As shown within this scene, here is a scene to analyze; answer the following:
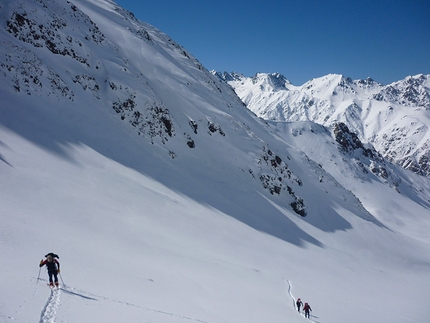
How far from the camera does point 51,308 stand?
7359 mm

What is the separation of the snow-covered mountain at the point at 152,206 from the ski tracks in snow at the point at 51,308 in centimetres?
4

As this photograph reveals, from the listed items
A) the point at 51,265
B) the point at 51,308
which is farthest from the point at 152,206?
the point at 51,308

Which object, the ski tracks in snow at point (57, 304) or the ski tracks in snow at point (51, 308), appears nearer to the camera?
the ski tracks in snow at point (51, 308)

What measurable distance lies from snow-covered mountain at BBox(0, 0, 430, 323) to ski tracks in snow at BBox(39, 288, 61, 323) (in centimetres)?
4

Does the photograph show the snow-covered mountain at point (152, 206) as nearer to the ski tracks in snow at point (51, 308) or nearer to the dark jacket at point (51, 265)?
the ski tracks in snow at point (51, 308)

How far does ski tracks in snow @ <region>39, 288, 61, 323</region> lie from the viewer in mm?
6763

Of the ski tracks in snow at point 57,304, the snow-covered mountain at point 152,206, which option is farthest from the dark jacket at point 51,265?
the ski tracks in snow at point 57,304

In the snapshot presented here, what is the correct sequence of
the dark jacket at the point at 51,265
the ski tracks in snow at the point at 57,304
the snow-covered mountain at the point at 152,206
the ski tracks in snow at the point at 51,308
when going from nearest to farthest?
1. the ski tracks in snow at the point at 51,308
2. the ski tracks in snow at the point at 57,304
3. the dark jacket at the point at 51,265
4. the snow-covered mountain at the point at 152,206

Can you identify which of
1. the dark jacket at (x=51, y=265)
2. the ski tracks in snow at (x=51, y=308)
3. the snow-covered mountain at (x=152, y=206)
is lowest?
the ski tracks in snow at (x=51, y=308)

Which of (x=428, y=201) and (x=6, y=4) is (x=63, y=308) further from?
(x=428, y=201)

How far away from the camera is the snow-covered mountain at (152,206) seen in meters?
11.2

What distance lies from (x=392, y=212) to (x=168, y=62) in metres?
75.4

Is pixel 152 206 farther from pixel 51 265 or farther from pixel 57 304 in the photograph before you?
pixel 57 304

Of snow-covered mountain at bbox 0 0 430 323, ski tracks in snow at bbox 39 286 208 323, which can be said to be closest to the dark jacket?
snow-covered mountain at bbox 0 0 430 323
